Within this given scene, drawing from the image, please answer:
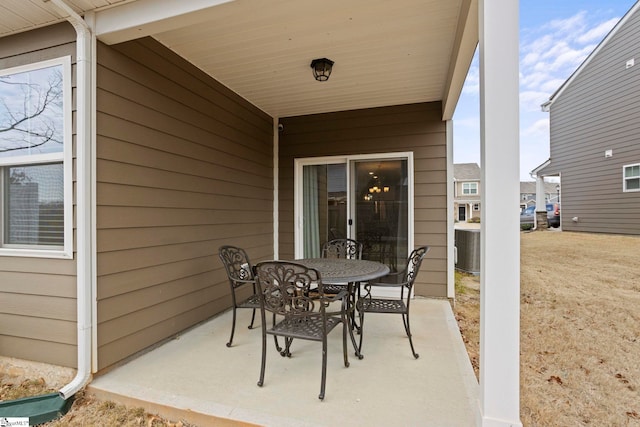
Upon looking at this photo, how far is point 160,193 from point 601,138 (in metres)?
11.8

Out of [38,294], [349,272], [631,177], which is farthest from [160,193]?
[631,177]

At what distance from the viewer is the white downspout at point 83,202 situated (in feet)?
6.78

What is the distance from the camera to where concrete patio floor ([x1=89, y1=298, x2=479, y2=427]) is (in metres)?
1.75

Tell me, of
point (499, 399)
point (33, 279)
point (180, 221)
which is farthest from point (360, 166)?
point (33, 279)

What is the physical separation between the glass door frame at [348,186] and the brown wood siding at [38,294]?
2872 millimetres

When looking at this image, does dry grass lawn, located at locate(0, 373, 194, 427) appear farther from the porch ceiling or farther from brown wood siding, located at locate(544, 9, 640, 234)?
brown wood siding, located at locate(544, 9, 640, 234)

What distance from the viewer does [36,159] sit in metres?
2.26

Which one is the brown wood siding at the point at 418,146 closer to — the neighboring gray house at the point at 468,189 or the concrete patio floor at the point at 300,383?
the concrete patio floor at the point at 300,383

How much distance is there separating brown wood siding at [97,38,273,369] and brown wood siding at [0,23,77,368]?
21 centimetres

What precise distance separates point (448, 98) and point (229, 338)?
3.31m

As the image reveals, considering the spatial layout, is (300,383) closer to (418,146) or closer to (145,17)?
(145,17)

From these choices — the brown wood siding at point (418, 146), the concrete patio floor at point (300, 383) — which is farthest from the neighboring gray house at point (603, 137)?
the concrete patio floor at point (300, 383)

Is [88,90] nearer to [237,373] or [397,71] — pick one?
[237,373]

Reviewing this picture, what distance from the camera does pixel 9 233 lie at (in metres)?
2.35
